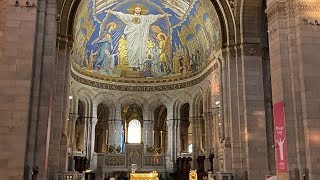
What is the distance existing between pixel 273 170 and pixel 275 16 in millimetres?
9418

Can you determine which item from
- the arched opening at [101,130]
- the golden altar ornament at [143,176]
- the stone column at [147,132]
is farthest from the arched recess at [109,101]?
the golden altar ornament at [143,176]

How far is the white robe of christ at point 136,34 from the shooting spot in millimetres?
34875

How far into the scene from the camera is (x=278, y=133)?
49.5 feet

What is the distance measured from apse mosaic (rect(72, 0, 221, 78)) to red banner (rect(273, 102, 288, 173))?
1521 cm

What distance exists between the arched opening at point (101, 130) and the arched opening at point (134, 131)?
90.8 inches

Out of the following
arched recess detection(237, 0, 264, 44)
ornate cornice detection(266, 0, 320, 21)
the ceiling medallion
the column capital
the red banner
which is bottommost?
the red banner

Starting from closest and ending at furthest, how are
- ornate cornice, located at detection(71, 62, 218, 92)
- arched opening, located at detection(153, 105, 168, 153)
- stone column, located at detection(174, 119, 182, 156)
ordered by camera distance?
ornate cornice, located at detection(71, 62, 218, 92) < stone column, located at detection(174, 119, 182, 156) < arched opening, located at detection(153, 105, 168, 153)

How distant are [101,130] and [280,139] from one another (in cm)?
2622

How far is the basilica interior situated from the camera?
1395 centimetres

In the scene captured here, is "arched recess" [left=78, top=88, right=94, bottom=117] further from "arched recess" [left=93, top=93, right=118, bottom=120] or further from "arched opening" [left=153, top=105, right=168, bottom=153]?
"arched opening" [left=153, top=105, right=168, bottom=153]

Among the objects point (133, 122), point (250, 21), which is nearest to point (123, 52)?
point (133, 122)

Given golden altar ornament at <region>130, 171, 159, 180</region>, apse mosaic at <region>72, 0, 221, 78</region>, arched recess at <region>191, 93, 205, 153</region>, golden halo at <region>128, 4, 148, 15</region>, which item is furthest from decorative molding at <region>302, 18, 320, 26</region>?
golden halo at <region>128, 4, 148, 15</region>

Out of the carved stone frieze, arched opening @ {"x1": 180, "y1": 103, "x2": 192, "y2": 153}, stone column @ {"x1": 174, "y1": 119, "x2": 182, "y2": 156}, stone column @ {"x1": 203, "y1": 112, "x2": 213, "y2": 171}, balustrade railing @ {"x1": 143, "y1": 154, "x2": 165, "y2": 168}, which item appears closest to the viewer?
the carved stone frieze

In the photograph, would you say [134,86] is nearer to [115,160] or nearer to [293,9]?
[115,160]
